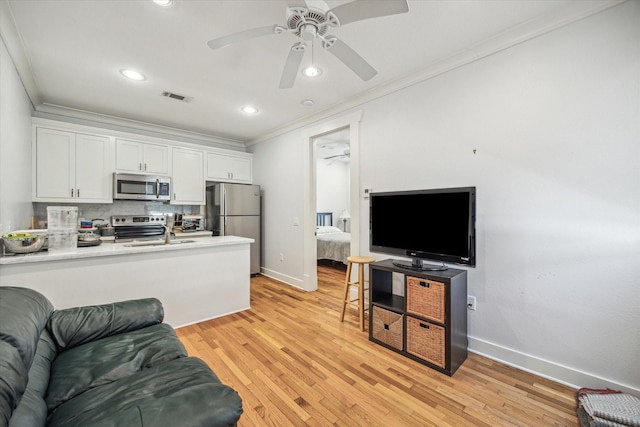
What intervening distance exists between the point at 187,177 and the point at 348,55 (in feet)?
11.9

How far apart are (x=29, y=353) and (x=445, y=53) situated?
3.26 metres

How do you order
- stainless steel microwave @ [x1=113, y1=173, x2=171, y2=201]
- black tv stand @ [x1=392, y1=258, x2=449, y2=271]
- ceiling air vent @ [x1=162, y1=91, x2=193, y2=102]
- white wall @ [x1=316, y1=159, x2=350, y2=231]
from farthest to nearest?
white wall @ [x1=316, y1=159, x2=350, y2=231] < stainless steel microwave @ [x1=113, y1=173, x2=171, y2=201] < ceiling air vent @ [x1=162, y1=91, x2=193, y2=102] < black tv stand @ [x1=392, y1=258, x2=449, y2=271]

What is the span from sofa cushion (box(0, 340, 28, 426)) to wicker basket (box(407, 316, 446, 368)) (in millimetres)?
2261

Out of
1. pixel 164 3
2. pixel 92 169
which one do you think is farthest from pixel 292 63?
pixel 92 169

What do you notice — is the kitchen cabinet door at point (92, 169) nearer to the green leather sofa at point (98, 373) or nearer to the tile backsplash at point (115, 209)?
the tile backsplash at point (115, 209)

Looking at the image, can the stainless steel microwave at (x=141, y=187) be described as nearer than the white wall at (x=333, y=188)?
Yes

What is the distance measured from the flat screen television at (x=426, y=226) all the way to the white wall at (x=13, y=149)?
10.5 ft

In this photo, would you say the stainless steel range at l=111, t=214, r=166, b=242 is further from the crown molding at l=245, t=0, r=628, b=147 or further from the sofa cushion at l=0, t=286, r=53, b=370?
the crown molding at l=245, t=0, r=628, b=147

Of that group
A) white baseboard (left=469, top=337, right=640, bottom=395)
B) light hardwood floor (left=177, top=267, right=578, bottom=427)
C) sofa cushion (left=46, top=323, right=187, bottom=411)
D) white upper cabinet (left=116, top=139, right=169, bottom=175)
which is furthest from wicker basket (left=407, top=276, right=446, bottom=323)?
white upper cabinet (left=116, top=139, right=169, bottom=175)

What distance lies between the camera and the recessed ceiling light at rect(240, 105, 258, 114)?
365 cm

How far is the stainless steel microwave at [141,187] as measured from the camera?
388 centimetres

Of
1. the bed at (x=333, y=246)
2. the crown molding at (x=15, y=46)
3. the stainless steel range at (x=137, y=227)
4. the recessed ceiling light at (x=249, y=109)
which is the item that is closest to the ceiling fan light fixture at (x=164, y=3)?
the crown molding at (x=15, y=46)

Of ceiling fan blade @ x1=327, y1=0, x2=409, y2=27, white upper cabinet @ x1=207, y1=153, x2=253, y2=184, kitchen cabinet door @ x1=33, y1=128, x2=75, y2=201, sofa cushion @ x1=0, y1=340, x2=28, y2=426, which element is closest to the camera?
sofa cushion @ x1=0, y1=340, x2=28, y2=426

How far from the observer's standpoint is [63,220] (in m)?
2.42
